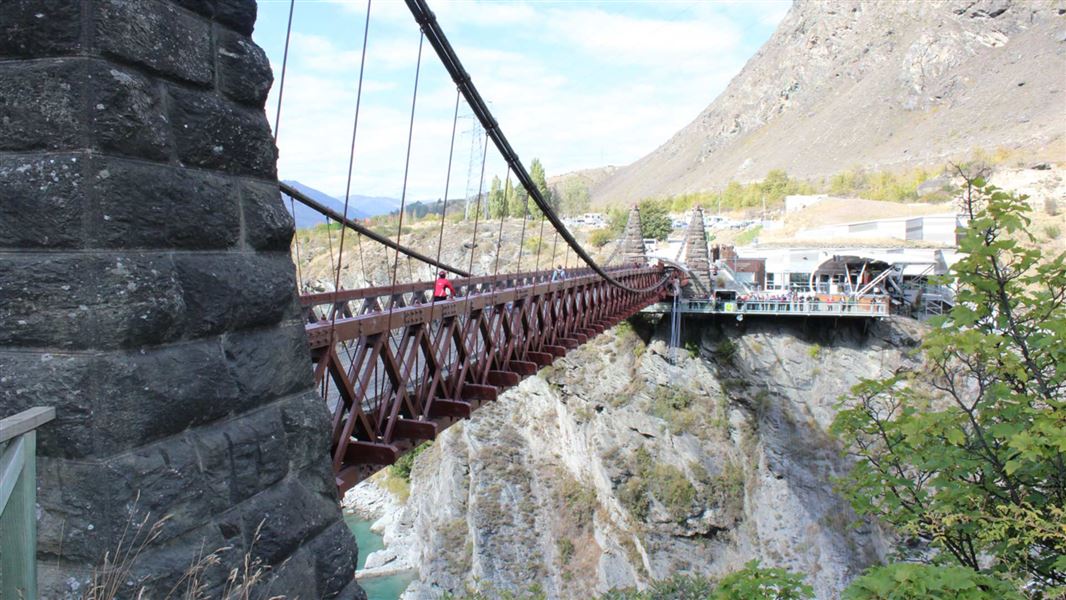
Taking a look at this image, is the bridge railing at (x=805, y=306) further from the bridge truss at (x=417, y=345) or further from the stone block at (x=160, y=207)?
the stone block at (x=160, y=207)

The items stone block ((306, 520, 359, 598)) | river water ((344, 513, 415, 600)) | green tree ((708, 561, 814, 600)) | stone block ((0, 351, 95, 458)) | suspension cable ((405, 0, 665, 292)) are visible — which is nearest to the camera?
stone block ((0, 351, 95, 458))

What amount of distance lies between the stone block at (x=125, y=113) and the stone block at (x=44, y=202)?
0.10 metres

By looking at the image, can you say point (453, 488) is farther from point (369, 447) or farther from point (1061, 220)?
point (1061, 220)

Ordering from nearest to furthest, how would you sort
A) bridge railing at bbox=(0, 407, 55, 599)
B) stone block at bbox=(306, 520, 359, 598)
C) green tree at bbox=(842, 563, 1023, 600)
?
bridge railing at bbox=(0, 407, 55, 599), stone block at bbox=(306, 520, 359, 598), green tree at bbox=(842, 563, 1023, 600)

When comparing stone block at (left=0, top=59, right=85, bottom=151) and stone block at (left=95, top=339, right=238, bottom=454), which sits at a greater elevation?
stone block at (left=0, top=59, right=85, bottom=151)

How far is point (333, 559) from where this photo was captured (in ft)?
7.38

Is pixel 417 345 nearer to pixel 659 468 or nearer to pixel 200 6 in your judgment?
pixel 200 6

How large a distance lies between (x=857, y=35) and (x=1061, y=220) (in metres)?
83.2

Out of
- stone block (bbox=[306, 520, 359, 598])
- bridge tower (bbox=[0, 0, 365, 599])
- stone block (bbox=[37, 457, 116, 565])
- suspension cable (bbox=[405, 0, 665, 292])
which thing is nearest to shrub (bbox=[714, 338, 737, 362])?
suspension cable (bbox=[405, 0, 665, 292])

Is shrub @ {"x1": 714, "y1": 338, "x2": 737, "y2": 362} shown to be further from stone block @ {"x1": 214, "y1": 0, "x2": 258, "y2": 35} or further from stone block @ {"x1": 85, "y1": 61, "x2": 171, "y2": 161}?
stone block @ {"x1": 85, "y1": 61, "x2": 171, "y2": 161}

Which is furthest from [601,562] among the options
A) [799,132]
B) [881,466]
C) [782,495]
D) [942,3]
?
[942,3]

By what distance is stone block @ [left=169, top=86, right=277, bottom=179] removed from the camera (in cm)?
187

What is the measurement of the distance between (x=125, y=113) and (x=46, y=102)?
172 millimetres

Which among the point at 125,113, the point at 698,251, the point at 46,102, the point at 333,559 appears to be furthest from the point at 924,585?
the point at 698,251
